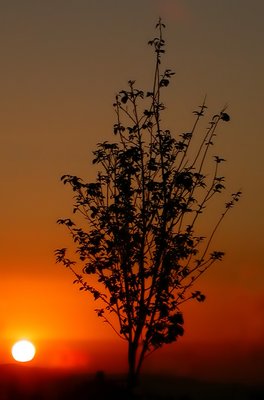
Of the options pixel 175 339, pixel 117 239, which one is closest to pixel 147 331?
pixel 175 339

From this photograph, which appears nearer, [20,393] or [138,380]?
[138,380]

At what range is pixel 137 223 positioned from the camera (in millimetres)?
28781

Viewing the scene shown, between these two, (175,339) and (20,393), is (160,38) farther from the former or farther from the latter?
(20,393)

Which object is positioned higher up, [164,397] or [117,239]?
[117,239]

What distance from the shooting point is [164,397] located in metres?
32.1

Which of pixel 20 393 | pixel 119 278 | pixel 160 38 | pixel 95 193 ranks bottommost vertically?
pixel 20 393

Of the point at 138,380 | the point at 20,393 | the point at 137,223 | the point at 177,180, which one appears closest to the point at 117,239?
the point at 137,223

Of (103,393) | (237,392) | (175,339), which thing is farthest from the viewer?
(237,392)

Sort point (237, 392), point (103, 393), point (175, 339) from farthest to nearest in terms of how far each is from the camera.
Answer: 1. point (237, 392)
2. point (103, 393)
3. point (175, 339)

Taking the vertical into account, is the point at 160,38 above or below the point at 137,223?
above

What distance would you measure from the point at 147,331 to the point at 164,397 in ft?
16.1

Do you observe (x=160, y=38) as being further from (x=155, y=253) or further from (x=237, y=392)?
(x=237, y=392)

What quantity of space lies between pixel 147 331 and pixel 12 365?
865 cm

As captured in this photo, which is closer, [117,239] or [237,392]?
[117,239]
